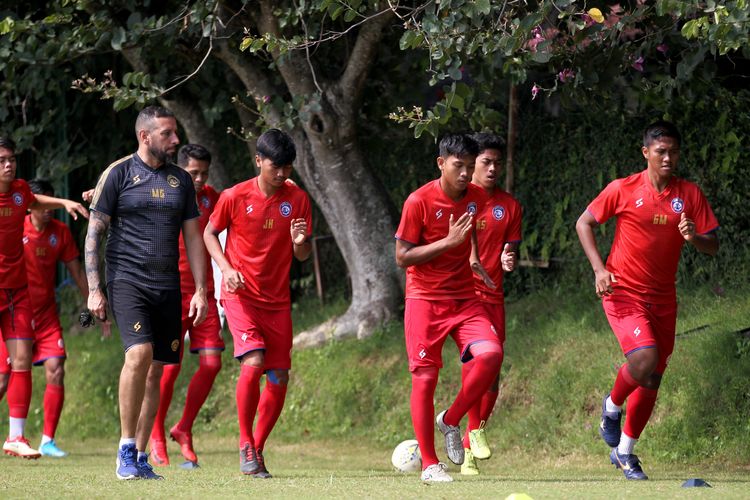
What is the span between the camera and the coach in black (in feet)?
27.1

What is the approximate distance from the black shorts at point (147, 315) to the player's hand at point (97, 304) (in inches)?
5.9

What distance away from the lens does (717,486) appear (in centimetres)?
805

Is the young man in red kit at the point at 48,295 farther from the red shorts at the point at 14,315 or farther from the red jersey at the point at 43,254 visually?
the red shorts at the point at 14,315

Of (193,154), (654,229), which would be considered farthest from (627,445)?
(193,154)

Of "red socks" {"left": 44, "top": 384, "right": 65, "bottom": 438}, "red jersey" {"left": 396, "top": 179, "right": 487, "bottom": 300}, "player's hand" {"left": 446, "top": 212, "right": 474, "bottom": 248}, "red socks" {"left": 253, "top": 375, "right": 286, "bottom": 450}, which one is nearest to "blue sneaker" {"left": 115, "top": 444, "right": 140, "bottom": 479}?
"red socks" {"left": 253, "top": 375, "right": 286, "bottom": 450}

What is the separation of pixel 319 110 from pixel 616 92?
2922 mm

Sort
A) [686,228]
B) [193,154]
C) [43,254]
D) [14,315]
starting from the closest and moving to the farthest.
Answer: [686,228] → [193,154] → [14,315] → [43,254]

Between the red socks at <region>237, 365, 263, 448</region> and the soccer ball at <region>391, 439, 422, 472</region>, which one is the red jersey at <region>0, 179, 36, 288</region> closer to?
the red socks at <region>237, 365, 263, 448</region>

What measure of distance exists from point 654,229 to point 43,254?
612 centimetres

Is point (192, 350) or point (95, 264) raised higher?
point (95, 264)

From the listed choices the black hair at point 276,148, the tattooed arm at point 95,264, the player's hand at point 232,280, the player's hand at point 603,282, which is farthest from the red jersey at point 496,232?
the tattooed arm at point 95,264

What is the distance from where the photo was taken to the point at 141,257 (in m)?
8.42

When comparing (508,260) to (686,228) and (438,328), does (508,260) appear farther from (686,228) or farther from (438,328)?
(686,228)

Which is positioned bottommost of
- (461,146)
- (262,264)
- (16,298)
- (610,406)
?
(610,406)
